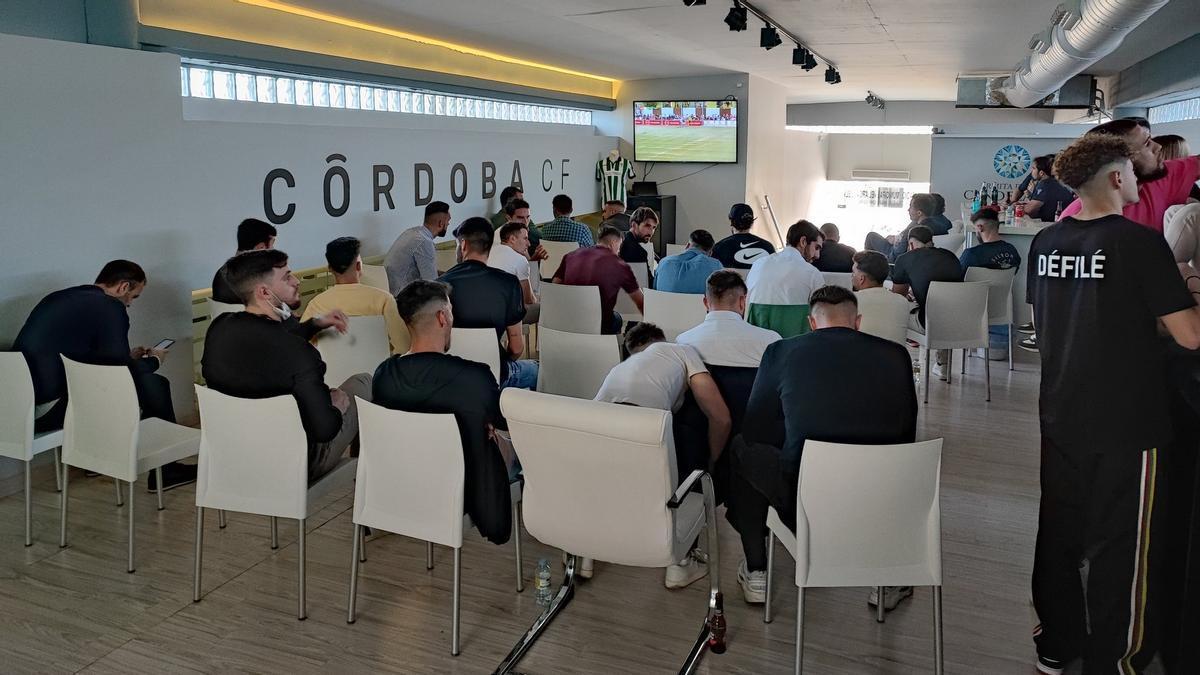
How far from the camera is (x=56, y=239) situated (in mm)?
4625

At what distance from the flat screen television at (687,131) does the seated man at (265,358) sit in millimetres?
9785

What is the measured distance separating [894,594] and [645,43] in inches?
264

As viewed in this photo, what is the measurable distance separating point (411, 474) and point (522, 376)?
161 centimetres

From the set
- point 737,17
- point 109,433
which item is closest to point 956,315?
point 737,17

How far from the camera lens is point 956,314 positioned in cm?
577

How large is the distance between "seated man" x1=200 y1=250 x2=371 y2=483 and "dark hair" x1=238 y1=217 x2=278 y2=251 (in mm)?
1906

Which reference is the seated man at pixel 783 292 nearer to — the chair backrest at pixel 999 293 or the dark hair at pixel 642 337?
the dark hair at pixel 642 337

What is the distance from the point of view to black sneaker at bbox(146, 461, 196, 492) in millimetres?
4406

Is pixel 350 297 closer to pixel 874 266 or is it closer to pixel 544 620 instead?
pixel 544 620

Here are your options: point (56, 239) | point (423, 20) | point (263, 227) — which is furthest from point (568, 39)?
point (56, 239)

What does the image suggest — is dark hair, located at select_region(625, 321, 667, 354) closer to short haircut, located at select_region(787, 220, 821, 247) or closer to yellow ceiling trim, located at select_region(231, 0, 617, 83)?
short haircut, located at select_region(787, 220, 821, 247)

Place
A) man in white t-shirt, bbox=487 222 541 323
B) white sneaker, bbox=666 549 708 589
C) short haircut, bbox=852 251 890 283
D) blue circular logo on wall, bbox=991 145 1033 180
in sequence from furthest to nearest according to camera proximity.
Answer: blue circular logo on wall, bbox=991 145 1033 180 < man in white t-shirt, bbox=487 222 541 323 < short haircut, bbox=852 251 890 283 < white sneaker, bbox=666 549 708 589

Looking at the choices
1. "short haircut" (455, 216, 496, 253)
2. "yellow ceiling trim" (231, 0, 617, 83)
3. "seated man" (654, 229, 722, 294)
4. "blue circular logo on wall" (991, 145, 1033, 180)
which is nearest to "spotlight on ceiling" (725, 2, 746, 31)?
"seated man" (654, 229, 722, 294)

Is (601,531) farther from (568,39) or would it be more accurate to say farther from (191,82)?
(568,39)
